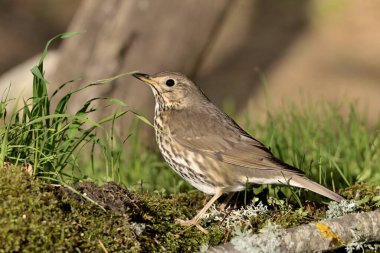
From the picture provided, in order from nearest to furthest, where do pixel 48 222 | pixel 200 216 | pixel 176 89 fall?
pixel 48 222 < pixel 200 216 < pixel 176 89

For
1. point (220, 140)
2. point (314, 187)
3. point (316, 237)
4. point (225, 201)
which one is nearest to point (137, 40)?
point (220, 140)

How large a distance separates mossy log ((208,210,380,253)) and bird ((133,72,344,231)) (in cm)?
35

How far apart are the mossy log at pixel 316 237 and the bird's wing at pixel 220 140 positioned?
0.78m

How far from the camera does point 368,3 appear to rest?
17.6 meters

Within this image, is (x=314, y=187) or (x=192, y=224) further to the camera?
(x=314, y=187)

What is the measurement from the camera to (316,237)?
14.4 ft

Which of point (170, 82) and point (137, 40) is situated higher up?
point (137, 40)

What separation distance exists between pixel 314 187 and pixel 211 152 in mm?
825

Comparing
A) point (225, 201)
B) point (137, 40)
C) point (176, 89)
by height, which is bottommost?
point (225, 201)

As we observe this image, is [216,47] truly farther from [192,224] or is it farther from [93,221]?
[93,221]

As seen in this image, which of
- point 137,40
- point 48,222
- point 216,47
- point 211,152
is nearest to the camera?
point 48,222

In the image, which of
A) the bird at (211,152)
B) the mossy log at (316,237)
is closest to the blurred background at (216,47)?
the bird at (211,152)

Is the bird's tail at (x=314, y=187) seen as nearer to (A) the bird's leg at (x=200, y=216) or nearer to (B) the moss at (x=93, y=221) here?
(B) the moss at (x=93, y=221)

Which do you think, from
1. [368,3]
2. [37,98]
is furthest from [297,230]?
[368,3]
